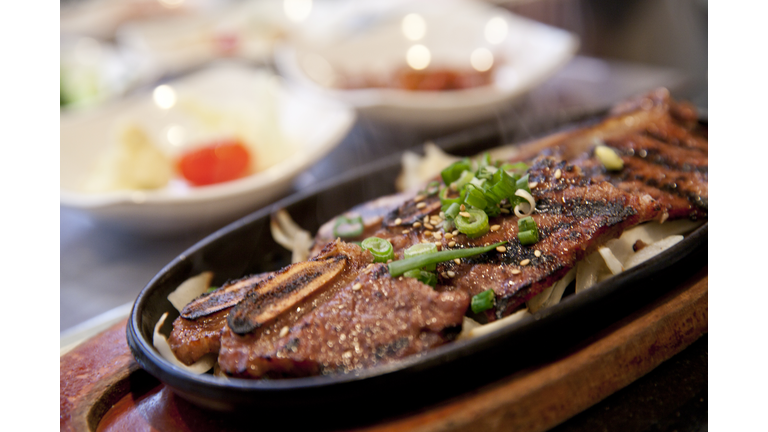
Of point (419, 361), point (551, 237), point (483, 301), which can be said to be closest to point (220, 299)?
point (419, 361)

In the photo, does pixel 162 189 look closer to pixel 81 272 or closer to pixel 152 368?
pixel 81 272

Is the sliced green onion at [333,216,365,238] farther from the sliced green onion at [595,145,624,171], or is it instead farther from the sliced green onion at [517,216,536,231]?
the sliced green onion at [595,145,624,171]

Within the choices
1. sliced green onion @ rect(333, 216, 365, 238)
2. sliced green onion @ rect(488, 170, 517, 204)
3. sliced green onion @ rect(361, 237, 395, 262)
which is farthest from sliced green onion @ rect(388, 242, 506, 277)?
sliced green onion @ rect(333, 216, 365, 238)

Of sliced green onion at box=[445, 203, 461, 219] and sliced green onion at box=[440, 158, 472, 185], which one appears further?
sliced green onion at box=[440, 158, 472, 185]

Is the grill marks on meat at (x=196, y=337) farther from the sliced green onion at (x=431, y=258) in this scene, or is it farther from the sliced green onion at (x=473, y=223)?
the sliced green onion at (x=473, y=223)

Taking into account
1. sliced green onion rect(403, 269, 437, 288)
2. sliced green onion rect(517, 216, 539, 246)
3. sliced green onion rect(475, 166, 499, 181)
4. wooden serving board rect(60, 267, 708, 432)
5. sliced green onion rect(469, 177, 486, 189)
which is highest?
sliced green onion rect(475, 166, 499, 181)

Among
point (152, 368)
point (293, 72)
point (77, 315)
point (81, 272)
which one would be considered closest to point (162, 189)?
point (81, 272)

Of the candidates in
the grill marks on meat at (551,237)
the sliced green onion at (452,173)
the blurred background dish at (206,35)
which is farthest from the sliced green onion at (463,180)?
the blurred background dish at (206,35)
